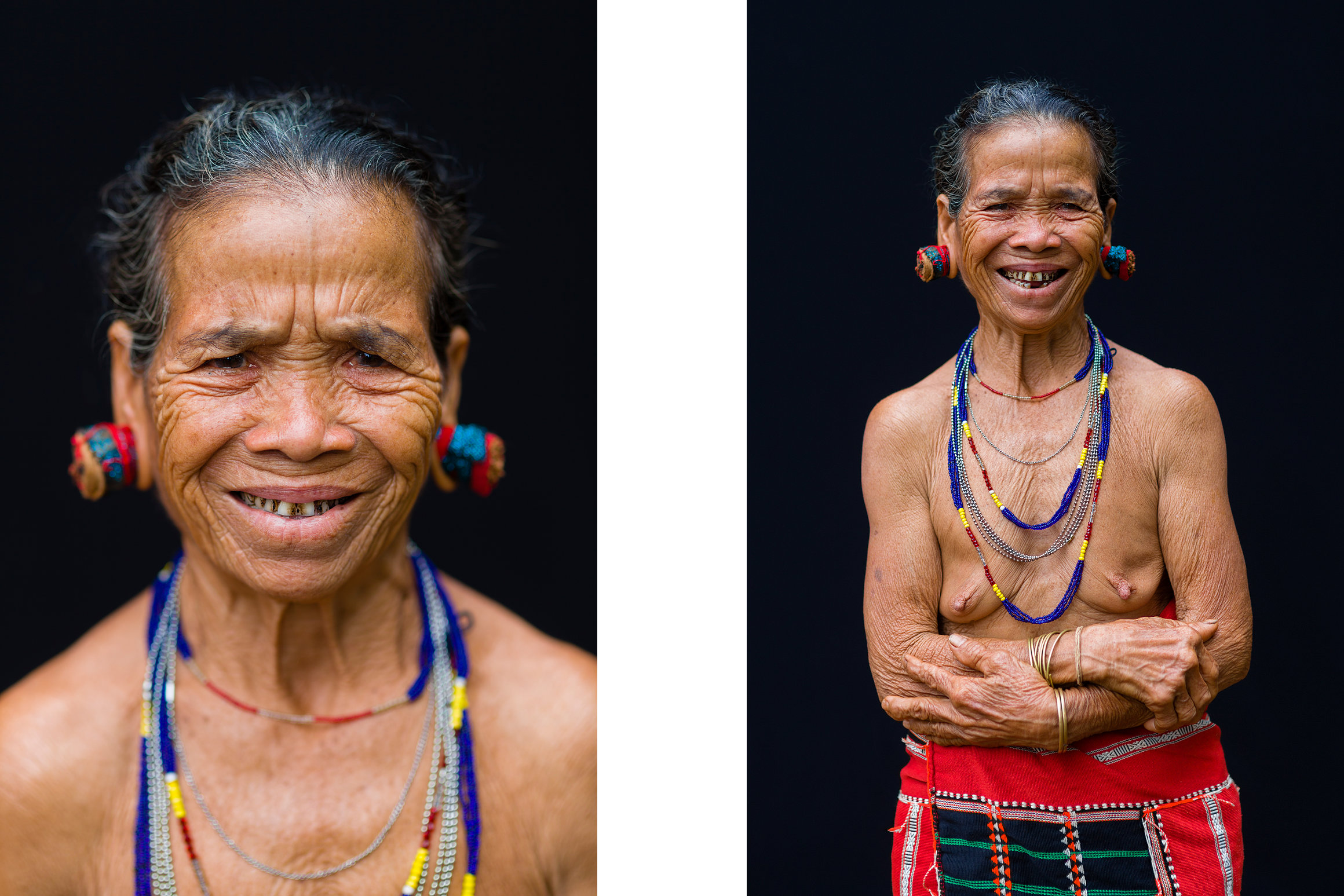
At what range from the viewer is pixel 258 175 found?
12.6 feet

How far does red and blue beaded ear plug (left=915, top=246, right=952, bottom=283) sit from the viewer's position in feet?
14.5

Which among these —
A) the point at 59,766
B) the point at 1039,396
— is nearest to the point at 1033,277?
the point at 1039,396

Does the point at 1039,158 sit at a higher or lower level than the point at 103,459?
higher

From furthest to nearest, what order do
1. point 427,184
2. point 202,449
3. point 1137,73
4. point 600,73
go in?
point 1137,73 < point 600,73 < point 427,184 < point 202,449

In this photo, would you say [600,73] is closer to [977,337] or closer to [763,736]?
[977,337]

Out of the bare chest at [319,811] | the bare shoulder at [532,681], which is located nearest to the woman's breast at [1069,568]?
the bare shoulder at [532,681]

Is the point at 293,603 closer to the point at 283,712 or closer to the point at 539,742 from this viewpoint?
the point at 283,712

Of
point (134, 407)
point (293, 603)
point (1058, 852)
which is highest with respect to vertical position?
point (134, 407)

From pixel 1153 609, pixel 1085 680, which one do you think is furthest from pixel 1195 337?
pixel 1085 680

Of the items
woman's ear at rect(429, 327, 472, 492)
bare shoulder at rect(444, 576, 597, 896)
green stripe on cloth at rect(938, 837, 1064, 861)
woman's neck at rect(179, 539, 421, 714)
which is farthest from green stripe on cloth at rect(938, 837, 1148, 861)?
woman's ear at rect(429, 327, 472, 492)

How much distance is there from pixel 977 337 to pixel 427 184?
165 cm

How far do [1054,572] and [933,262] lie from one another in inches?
37.6

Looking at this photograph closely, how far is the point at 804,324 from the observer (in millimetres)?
5145

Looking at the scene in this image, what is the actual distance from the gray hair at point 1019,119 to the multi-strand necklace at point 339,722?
1.93m
